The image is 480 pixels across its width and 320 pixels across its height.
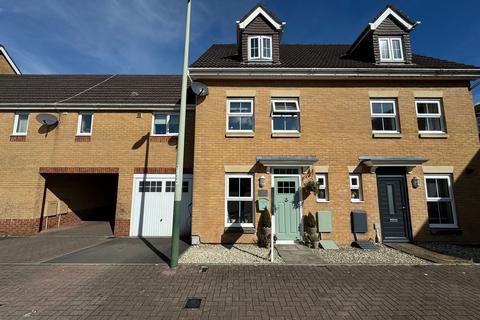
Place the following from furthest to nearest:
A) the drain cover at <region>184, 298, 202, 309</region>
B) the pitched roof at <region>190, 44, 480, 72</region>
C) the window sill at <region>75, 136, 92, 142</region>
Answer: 1. the window sill at <region>75, 136, 92, 142</region>
2. the pitched roof at <region>190, 44, 480, 72</region>
3. the drain cover at <region>184, 298, 202, 309</region>

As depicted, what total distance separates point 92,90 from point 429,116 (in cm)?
1663

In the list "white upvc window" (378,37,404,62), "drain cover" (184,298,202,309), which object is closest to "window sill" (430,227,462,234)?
"white upvc window" (378,37,404,62)

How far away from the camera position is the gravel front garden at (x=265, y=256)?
22.9 feet

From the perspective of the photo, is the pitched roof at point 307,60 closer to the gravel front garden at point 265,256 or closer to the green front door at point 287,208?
the green front door at point 287,208

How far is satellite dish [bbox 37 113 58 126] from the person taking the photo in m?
11.3

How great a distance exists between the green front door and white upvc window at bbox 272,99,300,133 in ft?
Result: 7.03

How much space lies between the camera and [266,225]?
28.5ft

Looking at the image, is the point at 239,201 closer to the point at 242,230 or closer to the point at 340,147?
the point at 242,230

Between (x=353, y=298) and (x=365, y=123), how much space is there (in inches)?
287

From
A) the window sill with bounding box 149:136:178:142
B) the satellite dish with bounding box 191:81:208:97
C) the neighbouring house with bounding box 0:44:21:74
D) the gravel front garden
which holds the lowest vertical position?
the gravel front garden

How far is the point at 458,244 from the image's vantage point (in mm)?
8891

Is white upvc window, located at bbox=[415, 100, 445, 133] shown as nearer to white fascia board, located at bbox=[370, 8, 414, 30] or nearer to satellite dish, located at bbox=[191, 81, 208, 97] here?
white fascia board, located at bbox=[370, 8, 414, 30]

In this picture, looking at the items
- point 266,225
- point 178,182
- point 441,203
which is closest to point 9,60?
point 178,182

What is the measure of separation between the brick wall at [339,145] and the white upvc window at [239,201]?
270 millimetres
